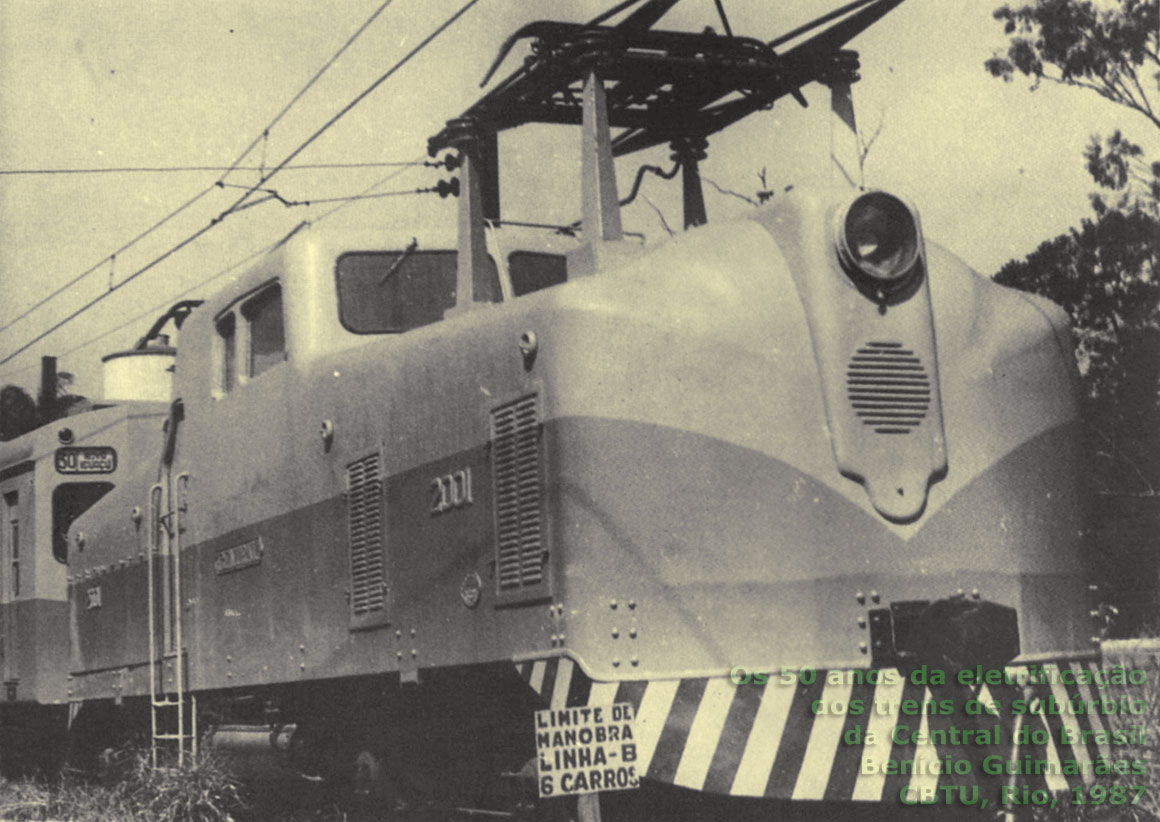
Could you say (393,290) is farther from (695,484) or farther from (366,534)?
(695,484)

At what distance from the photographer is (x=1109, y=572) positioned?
65.2 feet

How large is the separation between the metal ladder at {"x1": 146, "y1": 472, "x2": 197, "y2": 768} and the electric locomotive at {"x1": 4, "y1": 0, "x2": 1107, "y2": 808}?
6.43 ft

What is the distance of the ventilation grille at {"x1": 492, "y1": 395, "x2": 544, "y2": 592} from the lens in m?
6.15

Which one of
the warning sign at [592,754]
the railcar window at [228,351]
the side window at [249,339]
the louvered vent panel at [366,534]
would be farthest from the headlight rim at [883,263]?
the railcar window at [228,351]

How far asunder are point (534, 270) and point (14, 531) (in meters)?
6.86

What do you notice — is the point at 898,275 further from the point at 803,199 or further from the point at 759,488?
the point at 759,488

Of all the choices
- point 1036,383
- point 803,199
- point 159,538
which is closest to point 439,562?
point 803,199

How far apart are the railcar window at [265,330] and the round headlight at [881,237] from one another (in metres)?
3.06

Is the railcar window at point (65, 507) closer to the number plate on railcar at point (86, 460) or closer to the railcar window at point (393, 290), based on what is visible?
the number plate on railcar at point (86, 460)

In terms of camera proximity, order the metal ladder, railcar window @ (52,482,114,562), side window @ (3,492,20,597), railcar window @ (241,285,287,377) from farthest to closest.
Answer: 1. side window @ (3,492,20,597)
2. railcar window @ (52,482,114,562)
3. the metal ladder
4. railcar window @ (241,285,287,377)

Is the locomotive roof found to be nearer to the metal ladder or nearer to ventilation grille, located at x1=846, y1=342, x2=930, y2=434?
ventilation grille, located at x1=846, y1=342, x2=930, y2=434

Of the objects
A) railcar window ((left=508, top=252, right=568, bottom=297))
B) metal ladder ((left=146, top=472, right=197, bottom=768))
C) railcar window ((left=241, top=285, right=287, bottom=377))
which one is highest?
railcar window ((left=508, top=252, right=568, bottom=297))

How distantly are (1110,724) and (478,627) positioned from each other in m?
2.47

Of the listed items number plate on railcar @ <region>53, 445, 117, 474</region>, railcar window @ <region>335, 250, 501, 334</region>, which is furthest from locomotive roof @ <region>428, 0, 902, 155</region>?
number plate on railcar @ <region>53, 445, 117, 474</region>
